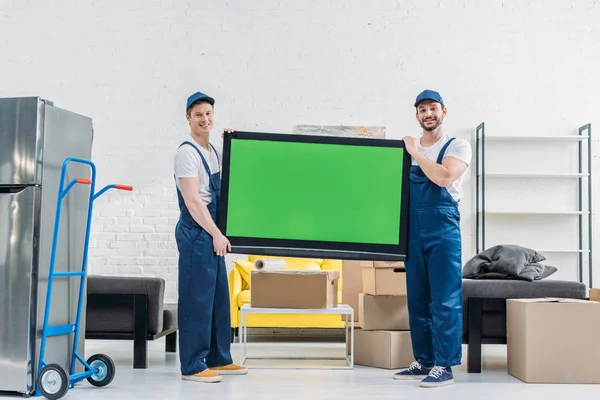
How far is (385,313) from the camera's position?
4.67 meters

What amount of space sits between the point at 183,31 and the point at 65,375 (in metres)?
4.68

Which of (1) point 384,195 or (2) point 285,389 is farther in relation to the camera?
(1) point 384,195

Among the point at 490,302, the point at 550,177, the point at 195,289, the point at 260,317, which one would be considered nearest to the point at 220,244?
the point at 195,289

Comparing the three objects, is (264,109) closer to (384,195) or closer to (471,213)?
(471,213)

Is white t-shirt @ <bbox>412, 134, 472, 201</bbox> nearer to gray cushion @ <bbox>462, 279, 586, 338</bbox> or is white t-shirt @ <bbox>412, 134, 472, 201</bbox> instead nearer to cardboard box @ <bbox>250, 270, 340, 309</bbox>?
gray cushion @ <bbox>462, 279, 586, 338</bbox>

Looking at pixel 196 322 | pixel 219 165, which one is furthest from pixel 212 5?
pixel 196 322

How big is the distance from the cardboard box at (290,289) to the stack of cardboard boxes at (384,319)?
0.26 metres

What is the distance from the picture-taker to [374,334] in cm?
465

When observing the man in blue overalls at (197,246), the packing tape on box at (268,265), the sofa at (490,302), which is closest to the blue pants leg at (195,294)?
the man in blue overalls at (197,246)

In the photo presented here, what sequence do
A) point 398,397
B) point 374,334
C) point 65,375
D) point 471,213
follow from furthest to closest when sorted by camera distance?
point 471,213 → point 374,334 → point 398,397 → point 65,375

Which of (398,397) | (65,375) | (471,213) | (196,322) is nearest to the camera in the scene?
(65,375)

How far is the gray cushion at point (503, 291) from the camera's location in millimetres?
4453

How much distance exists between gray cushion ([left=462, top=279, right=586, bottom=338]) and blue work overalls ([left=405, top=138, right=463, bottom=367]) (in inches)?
19.7

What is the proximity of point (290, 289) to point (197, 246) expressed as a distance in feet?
2.98
